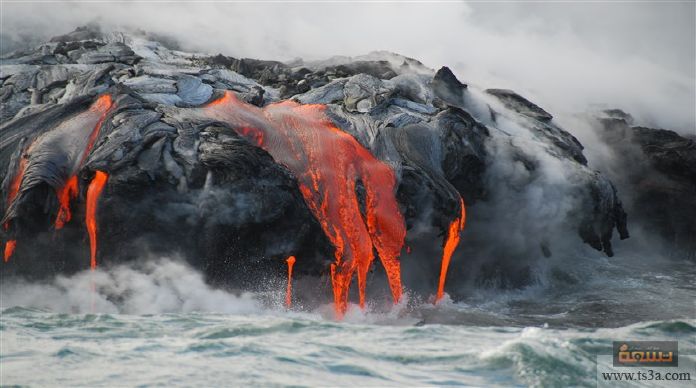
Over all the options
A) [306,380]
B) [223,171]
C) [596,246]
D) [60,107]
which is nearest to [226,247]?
[223,171]

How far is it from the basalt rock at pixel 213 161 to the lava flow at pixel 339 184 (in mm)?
269

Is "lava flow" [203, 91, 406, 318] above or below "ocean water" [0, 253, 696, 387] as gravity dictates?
above

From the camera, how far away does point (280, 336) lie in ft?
45.0

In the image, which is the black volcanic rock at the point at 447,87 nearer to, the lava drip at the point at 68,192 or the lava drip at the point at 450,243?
the lava drip at the point at 450,243

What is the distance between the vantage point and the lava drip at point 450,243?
20130 millimetres

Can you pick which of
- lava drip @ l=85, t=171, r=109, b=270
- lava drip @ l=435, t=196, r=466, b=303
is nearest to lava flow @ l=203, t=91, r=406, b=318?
lava drip @ l=435, t=196, r=466, b=303

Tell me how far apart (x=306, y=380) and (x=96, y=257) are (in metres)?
7.52

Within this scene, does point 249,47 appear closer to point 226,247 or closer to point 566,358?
point 226,247

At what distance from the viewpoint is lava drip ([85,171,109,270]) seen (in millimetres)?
17344

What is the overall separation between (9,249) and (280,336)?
668 centimetres

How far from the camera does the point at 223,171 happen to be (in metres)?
18.0

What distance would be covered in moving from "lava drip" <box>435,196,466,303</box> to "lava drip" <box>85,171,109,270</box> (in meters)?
7.52

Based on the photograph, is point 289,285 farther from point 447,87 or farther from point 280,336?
point 447,87

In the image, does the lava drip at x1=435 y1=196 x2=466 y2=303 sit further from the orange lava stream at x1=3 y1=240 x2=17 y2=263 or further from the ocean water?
the orange lava stream at x1=3 y1=240 x2=17 y2=263
